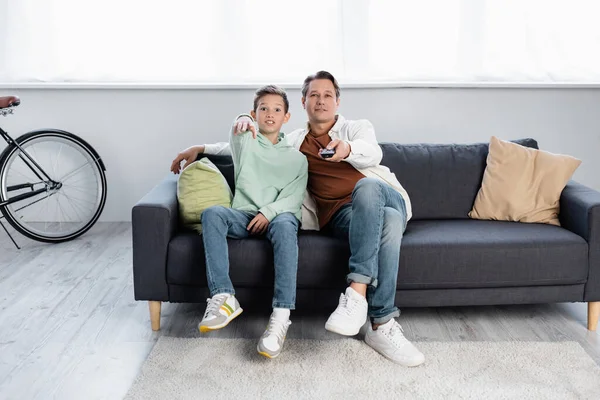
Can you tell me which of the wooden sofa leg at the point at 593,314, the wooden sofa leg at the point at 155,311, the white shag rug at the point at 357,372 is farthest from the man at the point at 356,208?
the wooden sofa leg at the point at 593,314

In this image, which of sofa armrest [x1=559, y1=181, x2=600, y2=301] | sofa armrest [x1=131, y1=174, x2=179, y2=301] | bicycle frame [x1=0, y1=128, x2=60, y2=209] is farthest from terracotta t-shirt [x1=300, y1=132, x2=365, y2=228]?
bicycle frame [x1=0, y1=128, x2=60, y2=209]

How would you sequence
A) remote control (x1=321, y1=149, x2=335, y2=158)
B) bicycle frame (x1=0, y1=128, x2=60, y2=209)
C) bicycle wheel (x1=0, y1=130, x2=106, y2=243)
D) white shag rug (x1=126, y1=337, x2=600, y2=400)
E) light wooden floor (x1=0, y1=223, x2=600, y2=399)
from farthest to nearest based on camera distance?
bicycle wheel (x1=0, y1=130, x2=106, y2=243)
bicycle frame (x1=0, y1=128, x2=60, y2=209)
remote control (x1=321, y1=149, x2=335, y2=158)
light wooden floor (x1=0, y1=223, x2=600, y2=399)
white shag rug (x1=126, y1=337, x2=600, y2=400)

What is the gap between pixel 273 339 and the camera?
2430 millimetres

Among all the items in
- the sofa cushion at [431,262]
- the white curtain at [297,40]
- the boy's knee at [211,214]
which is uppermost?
the white curtain at [297,40]

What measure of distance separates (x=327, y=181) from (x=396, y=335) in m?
0.70

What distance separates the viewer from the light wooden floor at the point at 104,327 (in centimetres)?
237

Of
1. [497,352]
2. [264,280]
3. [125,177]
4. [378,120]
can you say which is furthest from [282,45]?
[497,352]

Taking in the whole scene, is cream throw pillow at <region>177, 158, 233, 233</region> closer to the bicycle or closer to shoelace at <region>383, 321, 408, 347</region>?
shoelace at <region>383, 321, 408, 347</region>

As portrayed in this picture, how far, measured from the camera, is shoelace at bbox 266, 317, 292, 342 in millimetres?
2453

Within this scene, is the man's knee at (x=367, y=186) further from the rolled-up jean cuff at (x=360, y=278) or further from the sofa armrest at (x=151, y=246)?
the sofa armrest at (x=151, y=246)

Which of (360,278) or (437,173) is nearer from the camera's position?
(360,278)

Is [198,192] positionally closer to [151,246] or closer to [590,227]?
[151,246]

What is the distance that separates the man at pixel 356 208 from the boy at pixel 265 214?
9 centimetres

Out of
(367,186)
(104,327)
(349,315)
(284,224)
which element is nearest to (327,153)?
(367,186)
